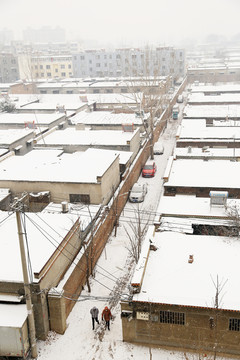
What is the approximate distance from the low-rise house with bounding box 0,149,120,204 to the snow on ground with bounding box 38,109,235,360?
13.1 feet

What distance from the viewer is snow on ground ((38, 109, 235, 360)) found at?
15.7 meters

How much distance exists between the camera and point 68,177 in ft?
81.7

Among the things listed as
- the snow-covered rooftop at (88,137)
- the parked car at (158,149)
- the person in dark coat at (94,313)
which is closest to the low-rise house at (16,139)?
the snow-covered rooftop at (88,137)

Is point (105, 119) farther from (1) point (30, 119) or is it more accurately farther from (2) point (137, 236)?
(2) point (137, 236)

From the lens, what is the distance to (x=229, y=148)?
117 ft

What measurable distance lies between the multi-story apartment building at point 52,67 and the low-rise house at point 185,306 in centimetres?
10378

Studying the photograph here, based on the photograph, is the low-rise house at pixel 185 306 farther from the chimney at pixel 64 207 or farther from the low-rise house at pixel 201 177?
the low-rise house at pixel 201 177

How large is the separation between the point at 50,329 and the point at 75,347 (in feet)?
5.13

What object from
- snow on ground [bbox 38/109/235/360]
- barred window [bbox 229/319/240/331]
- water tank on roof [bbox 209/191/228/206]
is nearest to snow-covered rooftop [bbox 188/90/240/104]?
water tank on roof [bbox 209/191/228/206]

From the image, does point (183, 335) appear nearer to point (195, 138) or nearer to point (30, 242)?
point (30, 242)

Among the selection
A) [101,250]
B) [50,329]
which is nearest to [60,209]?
[101,250]

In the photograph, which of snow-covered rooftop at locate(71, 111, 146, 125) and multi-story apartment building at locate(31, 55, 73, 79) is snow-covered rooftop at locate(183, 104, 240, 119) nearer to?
snow-covered rooftop at locate(71, 111, 146, 125)

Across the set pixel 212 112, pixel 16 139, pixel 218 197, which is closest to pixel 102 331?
pixel 218 197

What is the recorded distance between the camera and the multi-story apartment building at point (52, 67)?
112 m
